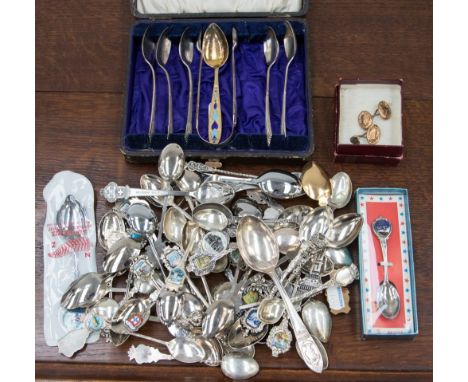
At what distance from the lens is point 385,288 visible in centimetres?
84

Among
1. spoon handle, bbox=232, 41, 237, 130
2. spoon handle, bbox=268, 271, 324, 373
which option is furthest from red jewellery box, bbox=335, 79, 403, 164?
spoon handle, bbox=268, 271, 324, 373

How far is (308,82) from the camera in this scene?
37.1 inches

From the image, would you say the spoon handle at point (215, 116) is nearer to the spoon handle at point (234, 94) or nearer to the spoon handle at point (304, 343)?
the spoon handle at point (234, 94)

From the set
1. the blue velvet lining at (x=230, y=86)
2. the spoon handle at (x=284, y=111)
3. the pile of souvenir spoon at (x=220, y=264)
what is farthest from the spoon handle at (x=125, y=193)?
the spoon handle at (x=284, y=111)

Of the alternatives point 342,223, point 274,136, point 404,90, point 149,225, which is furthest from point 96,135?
point 404,90

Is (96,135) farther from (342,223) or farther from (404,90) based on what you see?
(404,90)

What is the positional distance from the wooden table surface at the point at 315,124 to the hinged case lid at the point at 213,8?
1.6 inches

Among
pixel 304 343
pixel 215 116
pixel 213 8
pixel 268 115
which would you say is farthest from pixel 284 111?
pixel 304 343

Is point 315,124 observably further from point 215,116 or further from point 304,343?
point 304,343

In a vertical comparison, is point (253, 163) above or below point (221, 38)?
below

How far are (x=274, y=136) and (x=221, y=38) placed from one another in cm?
24

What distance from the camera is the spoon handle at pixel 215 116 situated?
927 millimetres

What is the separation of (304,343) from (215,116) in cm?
44

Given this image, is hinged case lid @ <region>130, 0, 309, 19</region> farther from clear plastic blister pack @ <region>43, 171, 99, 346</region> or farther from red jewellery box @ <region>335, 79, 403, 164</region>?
clear plastic blister pack @ <region>43, 171, 99, 346</region>
